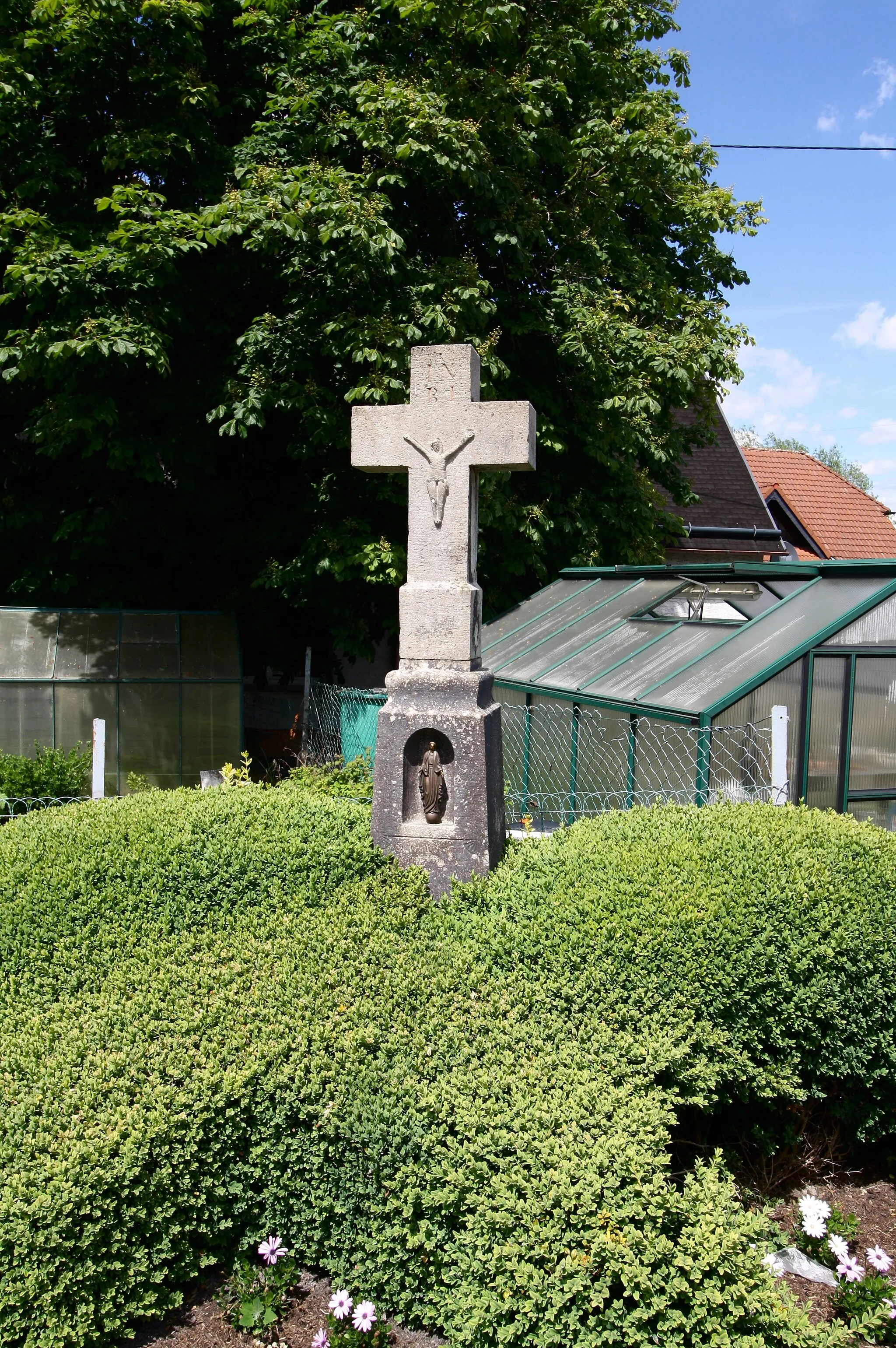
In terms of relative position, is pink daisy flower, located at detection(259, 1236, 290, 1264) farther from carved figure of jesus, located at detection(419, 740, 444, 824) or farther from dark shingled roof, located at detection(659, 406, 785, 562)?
dark shingled roof, located at detection(659, 406, 785, 562)

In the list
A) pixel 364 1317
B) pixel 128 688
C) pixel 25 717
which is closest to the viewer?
pixel 364 1317

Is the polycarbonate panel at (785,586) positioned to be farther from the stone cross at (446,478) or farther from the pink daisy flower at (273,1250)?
the pink daisy flower at (273,1250)

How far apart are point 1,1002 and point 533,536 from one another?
759 cm

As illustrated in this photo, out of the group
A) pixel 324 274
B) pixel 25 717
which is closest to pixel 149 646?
pixel 25 717

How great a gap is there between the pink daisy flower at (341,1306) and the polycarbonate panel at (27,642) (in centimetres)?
946

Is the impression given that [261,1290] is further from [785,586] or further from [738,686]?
[785,586]

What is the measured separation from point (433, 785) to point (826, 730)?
327 centimetres

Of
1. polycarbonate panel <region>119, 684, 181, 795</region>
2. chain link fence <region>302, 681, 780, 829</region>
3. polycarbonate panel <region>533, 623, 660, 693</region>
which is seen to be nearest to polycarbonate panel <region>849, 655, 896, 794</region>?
chain link fence <region>302, 681, 780, 829</region>

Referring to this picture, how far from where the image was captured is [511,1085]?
3350mm

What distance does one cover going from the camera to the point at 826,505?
22.6 meters

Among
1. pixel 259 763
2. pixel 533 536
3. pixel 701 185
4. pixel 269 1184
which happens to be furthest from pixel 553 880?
pixel 701 185

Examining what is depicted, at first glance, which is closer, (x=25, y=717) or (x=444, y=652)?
(x=444, y=652)

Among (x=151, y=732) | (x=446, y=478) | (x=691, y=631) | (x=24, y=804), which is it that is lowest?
(x=24, y=804)

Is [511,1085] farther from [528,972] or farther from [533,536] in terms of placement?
[533,536]
